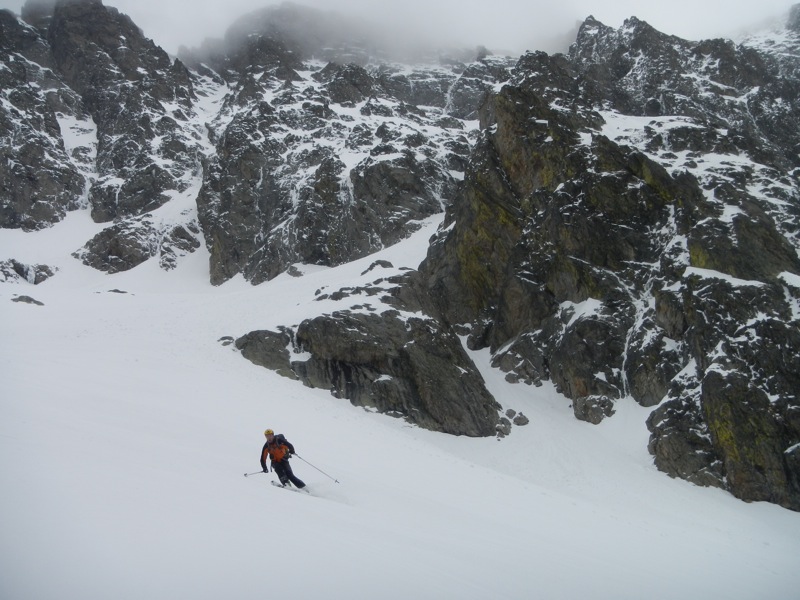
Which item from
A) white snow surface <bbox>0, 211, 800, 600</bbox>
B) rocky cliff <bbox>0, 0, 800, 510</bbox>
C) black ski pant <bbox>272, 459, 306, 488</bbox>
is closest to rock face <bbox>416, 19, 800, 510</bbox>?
rocky cliff <bbox>0, 0, 800, 510</bbox>

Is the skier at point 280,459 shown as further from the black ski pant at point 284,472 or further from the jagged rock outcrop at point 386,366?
the jagged rock outcrop at point 386,366

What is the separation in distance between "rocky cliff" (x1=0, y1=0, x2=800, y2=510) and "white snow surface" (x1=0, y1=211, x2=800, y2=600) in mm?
2084

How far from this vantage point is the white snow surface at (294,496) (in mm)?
4570

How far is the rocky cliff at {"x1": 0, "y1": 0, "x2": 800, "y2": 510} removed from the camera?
23.3 m

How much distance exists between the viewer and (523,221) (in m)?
33.5

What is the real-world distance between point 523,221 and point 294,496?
94.6 feet

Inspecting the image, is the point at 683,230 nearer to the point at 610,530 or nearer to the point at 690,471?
the point at 690,471

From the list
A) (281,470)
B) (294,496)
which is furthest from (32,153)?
(294,496)

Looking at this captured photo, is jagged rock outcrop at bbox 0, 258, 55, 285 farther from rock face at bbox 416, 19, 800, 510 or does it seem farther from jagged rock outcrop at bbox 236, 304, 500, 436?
rock face at bbox 416, 19, 800, 510

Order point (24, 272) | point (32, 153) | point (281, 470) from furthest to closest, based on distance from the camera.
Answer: point (32, 153) → point (24, 272) → point (281, 470)

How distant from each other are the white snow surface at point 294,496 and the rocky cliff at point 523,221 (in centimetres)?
208

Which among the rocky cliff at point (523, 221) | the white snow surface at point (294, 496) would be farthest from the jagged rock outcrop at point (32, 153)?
the white snow surface at point (294, 496)

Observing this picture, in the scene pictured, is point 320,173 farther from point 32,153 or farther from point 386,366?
point 32,153

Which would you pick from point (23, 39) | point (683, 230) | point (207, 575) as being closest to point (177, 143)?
point (23, 39)
